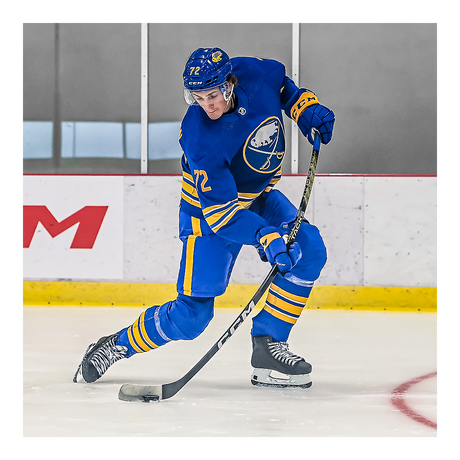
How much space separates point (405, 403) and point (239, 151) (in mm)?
924

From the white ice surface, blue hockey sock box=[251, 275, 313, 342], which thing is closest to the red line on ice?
the white ice surface

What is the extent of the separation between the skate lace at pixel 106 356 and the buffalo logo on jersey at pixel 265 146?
2.51 feet

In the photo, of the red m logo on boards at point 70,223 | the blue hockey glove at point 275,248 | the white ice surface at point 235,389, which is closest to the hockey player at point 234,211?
the blue hockey glove at point 275,248

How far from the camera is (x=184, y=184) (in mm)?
2316

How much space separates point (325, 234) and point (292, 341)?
3.49 ft

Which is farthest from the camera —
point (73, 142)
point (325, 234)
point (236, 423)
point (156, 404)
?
point (73, 142)

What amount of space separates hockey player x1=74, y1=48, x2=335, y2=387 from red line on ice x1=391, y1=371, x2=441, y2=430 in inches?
11.5

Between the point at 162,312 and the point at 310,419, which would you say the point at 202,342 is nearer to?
the point at 162,312

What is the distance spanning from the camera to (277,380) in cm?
230

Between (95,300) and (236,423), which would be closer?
(236,423)

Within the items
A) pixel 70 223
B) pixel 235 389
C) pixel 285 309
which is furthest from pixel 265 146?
pixel 70 223

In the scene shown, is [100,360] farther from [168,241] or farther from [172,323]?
[168,241]

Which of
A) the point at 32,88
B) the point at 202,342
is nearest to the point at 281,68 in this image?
the point at 202,342

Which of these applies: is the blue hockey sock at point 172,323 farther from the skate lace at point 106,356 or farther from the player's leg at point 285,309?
the player's leg at point 285,309
